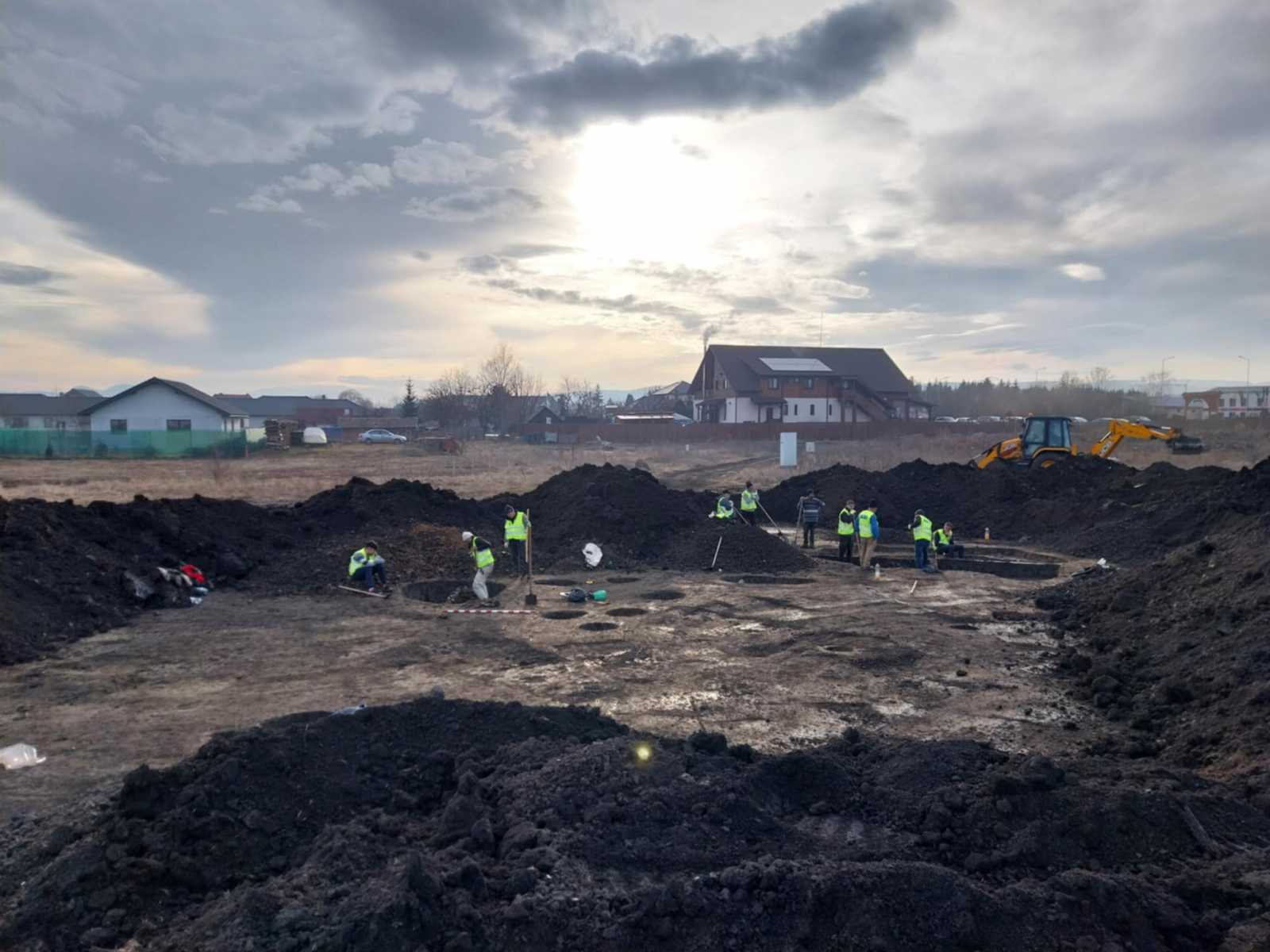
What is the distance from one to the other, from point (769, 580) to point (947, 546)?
4757 millimetres

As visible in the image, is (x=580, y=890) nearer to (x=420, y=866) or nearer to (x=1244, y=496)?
(x=420, y=866)

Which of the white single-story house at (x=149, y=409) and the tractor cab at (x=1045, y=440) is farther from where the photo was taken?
the white single-story house at (x=149, y=409)

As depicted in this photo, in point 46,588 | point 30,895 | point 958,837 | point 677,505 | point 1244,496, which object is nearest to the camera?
point 30,895

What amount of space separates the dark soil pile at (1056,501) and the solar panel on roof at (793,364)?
3108 centimetres

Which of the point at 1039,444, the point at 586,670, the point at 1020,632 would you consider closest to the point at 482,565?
the point at 586,670

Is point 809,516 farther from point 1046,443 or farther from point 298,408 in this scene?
point 298,408

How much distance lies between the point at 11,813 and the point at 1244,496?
68.7ft

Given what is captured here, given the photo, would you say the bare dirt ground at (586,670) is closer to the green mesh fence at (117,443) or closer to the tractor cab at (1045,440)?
the tractor cab at (1045,440)

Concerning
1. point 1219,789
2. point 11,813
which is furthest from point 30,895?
point 1219,789

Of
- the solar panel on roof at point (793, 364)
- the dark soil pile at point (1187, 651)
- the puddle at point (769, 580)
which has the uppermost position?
the solar panel on roof at point (793, 364)

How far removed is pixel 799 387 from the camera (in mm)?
56281

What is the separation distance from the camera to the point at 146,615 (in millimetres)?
12984

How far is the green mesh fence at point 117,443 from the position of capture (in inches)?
1689

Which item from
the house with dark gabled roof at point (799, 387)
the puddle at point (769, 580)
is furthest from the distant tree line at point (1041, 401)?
the puddle at point (769, 580)
